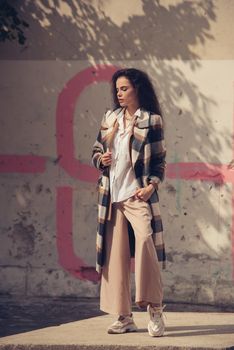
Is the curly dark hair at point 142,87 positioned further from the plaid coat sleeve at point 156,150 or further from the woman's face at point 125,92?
the plaid coat sleeve at point 156,150

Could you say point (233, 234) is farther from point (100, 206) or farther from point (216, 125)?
point (100, 206)

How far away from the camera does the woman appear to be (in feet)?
22.6

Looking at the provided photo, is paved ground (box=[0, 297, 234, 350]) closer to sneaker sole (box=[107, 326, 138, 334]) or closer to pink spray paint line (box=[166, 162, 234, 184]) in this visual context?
sneaker sole (box=[107, 326, 138, 334])

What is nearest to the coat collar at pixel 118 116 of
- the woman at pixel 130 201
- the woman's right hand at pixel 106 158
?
the woman at pixel 130 201

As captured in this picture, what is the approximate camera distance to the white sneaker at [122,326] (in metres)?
7.10

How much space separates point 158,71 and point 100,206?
1.93 m

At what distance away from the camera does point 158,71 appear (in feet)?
28.0

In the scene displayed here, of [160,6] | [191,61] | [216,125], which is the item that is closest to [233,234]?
[216,125]

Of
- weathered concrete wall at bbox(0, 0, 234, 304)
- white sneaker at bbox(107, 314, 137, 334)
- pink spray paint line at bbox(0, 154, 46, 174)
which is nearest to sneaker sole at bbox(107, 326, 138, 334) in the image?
white sneaker at bbox(107, 314, 137, 334)

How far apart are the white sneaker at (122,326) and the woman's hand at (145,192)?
0.91 meters

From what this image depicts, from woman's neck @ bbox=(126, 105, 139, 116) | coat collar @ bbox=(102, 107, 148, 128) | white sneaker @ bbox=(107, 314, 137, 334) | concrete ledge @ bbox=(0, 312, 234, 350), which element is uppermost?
woman's neck @ bbox=(126, 105, 139, 116)

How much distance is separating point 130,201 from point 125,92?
0.79 meters

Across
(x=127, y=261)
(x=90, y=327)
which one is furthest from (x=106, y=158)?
(x=90, y=327)

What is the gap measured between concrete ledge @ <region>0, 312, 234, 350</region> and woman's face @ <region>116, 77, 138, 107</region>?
1.67 metres
